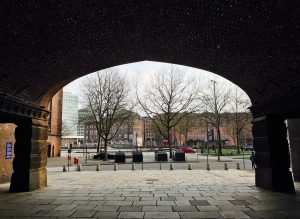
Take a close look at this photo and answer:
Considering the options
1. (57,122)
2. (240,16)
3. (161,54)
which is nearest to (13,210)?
(161,54)

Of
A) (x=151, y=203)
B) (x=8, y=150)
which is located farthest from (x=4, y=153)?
(x=151, y=203)

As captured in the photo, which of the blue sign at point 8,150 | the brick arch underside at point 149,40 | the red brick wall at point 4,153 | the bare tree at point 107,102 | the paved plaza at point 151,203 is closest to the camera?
the brick arch underside at point 149,40

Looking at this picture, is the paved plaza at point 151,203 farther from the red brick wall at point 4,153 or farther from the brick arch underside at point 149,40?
the brick arch underside at point 149,40

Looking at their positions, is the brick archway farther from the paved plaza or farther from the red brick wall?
the red brick wall

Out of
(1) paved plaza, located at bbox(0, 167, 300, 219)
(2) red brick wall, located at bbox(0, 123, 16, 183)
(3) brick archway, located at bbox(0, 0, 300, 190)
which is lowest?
(1) paved plaza, located at bbox(0, 167, 300, 219)

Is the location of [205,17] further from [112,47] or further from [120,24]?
[112,47]

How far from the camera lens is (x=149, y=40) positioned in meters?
8.80

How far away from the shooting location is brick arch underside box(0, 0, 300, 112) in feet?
20.5

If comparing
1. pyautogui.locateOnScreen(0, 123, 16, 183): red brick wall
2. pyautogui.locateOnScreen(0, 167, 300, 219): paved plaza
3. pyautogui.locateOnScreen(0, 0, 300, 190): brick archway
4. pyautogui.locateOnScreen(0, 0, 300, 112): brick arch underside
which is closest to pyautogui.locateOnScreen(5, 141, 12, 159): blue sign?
pyautogui.locateOnScreen(0, 123, 16, 183): red brick wall

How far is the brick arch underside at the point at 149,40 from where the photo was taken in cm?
626

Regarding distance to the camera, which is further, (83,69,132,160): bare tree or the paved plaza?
(83,69,132,160): bare tree

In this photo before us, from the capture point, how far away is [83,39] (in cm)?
799

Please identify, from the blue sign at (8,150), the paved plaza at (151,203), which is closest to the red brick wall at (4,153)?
the blue sign at (8,150)

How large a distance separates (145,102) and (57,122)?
716 inches
